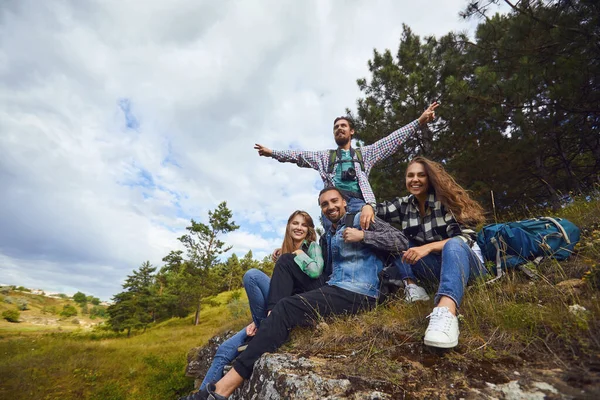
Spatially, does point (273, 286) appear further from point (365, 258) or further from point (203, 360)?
point (203, 360)

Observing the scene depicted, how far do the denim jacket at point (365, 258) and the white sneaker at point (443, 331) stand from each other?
2.85ft

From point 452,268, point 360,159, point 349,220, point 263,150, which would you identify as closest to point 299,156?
point 263,150

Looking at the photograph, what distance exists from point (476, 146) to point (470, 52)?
248 cm

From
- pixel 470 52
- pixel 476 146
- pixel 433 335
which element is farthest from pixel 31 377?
pixel 470 52

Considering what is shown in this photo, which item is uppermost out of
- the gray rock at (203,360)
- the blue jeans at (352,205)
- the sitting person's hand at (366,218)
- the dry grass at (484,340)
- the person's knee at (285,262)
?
the blue jeans at (352,205)

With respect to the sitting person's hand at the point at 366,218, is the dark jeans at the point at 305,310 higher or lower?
lower

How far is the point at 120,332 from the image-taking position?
23.2 m

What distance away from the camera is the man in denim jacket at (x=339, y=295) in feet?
7.78

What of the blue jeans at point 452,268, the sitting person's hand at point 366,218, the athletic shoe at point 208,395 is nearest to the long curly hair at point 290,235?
the sitting person's hand at point 366,218

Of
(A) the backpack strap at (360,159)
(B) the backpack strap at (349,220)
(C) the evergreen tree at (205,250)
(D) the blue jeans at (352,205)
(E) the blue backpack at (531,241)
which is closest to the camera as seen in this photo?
(E) the blue backpack at (531,241)

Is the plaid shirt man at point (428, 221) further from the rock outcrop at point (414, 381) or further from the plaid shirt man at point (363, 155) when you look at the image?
the rock outcrop at point (414, 381)

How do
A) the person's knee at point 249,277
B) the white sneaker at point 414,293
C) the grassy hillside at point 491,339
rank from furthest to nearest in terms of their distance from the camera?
the person's knee at point 249,277 < the white sneaker at point 414,293 < the grassy hillside at point 491,339

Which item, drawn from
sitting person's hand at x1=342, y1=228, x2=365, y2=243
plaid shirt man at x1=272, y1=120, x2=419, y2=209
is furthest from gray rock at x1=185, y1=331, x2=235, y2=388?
sitting person's hand at x1=342, y1=228, x2=365, y2=243

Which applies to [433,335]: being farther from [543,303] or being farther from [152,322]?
[152,322]
